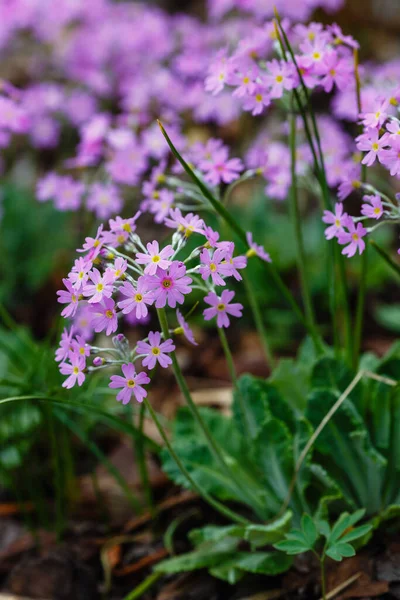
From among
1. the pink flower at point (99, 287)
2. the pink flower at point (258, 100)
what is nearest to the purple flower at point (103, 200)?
the pink flower at point (258, 100)

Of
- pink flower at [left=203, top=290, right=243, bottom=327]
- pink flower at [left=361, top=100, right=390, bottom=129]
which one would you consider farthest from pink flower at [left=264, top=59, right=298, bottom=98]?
pink flower at [left=203, top=290, right=243, bottom=327]

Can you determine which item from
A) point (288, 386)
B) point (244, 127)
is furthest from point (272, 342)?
point (244, 127)

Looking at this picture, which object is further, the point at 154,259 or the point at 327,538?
the point at 327,538

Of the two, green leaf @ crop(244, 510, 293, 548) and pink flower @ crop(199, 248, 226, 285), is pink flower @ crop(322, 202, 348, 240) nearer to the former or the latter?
pink flower @ crop(199, 248, 226, 285)

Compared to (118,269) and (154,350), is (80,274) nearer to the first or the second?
(118,269)

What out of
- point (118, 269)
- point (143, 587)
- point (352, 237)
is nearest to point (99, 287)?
point (118, 269)

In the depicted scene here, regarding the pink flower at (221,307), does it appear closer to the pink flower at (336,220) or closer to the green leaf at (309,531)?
the pink flower at (336,220)
